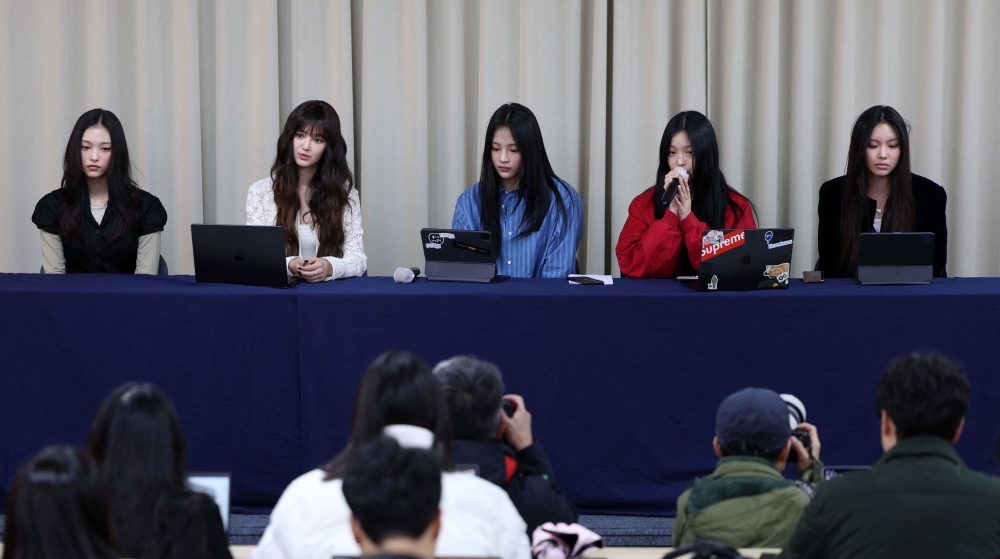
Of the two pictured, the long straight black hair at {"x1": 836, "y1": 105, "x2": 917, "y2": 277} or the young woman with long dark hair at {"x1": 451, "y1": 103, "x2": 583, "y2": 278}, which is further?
the young woman with long dark hair at {"x1": 451, "y1": 103, "x2": 583, "y2": 278}

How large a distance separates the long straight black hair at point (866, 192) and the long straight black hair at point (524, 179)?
108 cm

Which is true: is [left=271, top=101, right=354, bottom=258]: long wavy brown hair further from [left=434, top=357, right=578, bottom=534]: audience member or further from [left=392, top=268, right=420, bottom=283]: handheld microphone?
[left=434, top=357, right=578, bottom=534]: audience member

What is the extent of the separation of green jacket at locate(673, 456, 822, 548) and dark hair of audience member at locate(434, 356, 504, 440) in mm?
452

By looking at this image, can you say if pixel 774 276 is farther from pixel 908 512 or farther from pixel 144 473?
pixel 144 473

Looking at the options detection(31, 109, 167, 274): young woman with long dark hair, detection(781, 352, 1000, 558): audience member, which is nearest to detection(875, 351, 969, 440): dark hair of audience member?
detection(781, 352, 1000, 558): audience member

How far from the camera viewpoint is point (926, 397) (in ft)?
5.96

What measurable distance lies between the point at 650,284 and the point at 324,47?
2.07 meters

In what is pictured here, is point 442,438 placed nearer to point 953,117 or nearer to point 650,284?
point 650,284

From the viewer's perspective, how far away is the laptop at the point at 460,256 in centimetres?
342

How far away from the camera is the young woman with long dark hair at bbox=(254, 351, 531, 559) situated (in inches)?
65.5

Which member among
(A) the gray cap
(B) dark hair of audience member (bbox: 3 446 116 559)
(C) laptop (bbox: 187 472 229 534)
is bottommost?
(C) laptop (bbox: 187 472 229 534)

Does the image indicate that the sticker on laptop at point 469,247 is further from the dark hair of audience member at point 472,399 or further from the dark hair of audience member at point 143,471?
the dark hair of audience member at point 143,471

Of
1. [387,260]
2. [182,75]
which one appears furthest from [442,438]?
[182,75]

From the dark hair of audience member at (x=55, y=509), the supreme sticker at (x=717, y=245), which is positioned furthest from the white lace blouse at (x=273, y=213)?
the dark hair of audience member at (x=55, y=509)
